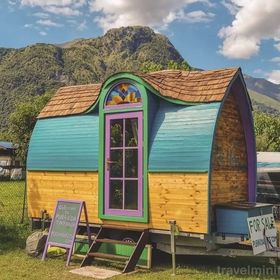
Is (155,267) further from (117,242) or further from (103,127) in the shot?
(103,127)

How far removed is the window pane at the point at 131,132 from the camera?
10008mm

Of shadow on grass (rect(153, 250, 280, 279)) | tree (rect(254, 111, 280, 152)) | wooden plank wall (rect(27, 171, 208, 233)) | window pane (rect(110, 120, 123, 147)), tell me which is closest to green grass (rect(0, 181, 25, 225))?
wooden plank wall (rect(27, 171, 208, 233))

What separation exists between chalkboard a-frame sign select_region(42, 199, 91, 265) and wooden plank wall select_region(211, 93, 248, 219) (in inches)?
119

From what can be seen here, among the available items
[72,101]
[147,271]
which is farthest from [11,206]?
[147,271]

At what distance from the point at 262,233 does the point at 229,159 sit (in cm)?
186

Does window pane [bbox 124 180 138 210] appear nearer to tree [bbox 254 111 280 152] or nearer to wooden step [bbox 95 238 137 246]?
wooden step [bbox 95 238 137 246]

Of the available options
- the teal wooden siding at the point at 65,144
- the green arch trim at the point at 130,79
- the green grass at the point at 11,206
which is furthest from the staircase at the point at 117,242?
the green grass at the point at 11,206

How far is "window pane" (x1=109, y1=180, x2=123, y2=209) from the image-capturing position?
10094 millimetres

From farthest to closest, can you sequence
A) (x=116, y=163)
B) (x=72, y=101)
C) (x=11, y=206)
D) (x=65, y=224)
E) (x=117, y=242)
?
(x=11, y=206) < (x=72, y=101) < (x=65, y=224) < (x=116, y=163) < (x=117, y=242)

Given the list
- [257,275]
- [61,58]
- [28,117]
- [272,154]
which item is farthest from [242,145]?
[61,58]

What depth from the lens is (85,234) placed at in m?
11.0

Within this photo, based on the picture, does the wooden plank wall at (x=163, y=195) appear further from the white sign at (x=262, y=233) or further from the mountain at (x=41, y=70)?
the mountain at (x=41, y=70)

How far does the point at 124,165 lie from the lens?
10.1 m

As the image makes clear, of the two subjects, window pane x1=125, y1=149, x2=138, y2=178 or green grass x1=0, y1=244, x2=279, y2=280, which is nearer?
green grass x1=0, y1=244, x2=279, y2=280
